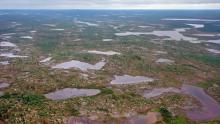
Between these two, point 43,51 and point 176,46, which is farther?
point 176,46

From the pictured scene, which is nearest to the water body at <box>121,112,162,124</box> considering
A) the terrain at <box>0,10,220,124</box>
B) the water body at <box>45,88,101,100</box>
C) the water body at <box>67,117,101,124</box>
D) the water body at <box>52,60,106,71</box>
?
the terrain at <box>0,10,220,124</box>

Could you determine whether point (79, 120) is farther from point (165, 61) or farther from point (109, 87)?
point (165, 61)

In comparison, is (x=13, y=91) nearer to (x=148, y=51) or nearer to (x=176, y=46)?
(x=148, y=51)

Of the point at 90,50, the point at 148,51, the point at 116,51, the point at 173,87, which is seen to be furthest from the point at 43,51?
the point at 173,87

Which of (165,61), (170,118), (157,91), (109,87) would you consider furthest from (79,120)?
(165,61)

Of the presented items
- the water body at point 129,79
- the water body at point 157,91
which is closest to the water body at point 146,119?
the water body at point 157,91
